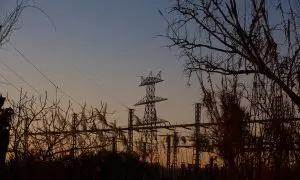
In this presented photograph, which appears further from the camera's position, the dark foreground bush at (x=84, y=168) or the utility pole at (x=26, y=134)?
the utility pole at (x=26, y=134)

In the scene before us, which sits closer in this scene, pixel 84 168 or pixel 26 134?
pixel 26 134

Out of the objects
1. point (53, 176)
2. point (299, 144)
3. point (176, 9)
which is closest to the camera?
point (299, 144)

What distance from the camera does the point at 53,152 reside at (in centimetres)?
855

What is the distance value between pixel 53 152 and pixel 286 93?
5.47 m

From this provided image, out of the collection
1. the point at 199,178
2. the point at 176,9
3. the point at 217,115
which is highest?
the point at 176,9

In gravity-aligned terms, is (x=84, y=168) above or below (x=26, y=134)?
below

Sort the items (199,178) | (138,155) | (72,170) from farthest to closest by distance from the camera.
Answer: (138,155) < (199,178) < (72,170)

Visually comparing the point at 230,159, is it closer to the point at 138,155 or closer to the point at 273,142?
the point at 273,142

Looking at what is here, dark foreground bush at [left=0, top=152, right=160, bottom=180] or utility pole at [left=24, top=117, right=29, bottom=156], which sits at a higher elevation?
utility pole at [left=24, top=117, right=29, bottom=156]

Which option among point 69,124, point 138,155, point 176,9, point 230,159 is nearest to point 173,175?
point 138,155

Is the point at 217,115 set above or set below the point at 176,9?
below

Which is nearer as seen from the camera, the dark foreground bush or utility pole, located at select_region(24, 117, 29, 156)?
the dark foreground bush

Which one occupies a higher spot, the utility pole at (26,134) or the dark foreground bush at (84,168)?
the utility pole at (26,134)

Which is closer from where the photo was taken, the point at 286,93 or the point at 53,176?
the point at 286,93
